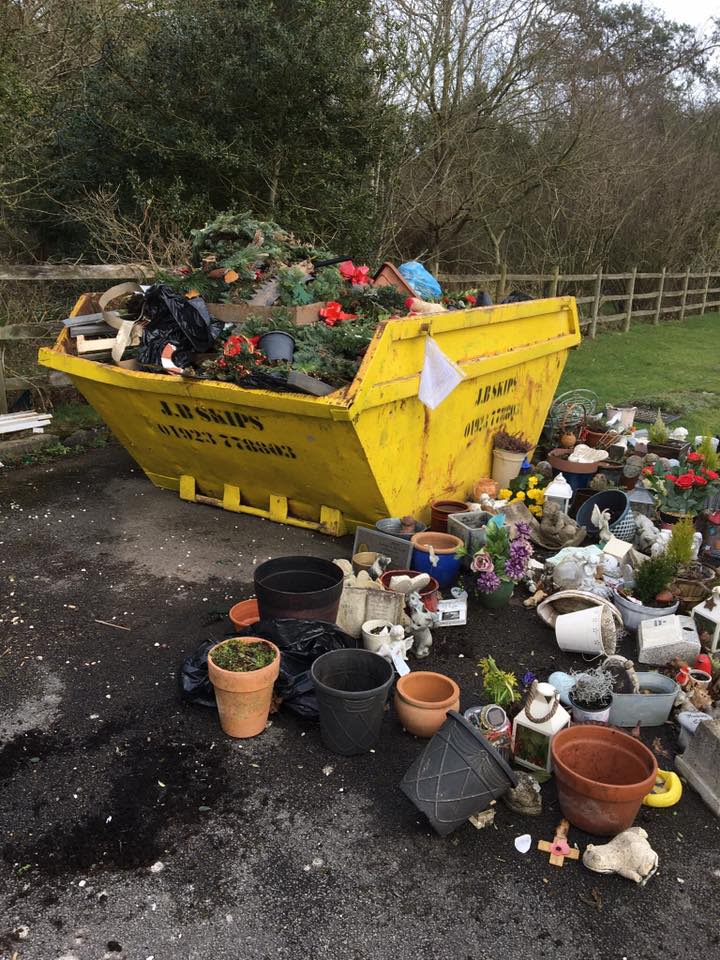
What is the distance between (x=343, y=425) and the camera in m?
3.96

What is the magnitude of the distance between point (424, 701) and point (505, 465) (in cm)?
282

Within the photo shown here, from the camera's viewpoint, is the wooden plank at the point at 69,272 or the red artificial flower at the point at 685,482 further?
the wooden plank at the point at 69,272

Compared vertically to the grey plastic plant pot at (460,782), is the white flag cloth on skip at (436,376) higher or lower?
higher

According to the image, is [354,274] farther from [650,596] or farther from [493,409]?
[650,596]

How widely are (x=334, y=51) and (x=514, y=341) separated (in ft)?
15.4

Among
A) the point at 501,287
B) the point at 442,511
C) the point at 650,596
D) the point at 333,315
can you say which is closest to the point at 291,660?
the point at 442,511

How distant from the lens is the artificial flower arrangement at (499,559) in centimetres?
407

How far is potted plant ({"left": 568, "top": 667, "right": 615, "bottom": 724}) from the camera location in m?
3.00

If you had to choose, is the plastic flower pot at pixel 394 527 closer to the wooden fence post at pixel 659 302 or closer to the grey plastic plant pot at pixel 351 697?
the grey plastic plant pot at pixel 351 697

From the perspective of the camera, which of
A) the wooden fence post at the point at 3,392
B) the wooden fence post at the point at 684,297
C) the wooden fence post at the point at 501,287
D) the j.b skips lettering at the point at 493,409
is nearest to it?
the j.b skips lettering at the point at 493,409

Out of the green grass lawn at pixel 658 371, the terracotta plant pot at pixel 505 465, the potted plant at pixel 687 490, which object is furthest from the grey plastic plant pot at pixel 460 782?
the green grass lawn at pixel 658 371

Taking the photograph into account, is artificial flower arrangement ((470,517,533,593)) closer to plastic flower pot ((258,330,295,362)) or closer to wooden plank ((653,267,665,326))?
plastic flower pot ((258,330,295,362))

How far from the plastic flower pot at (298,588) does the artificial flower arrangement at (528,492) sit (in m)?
1.85

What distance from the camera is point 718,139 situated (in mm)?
20859
